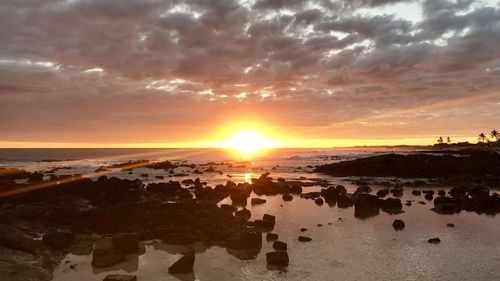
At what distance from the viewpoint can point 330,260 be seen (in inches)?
822

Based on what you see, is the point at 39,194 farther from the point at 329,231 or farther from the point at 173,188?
the point at 329,231

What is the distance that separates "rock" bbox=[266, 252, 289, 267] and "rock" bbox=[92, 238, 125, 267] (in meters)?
7.49

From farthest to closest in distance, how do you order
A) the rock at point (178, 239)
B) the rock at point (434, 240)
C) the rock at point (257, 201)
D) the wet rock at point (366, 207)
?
the rock at point (257, 201), the wet rock at point (366, 207), the rock at point (178, 239), the rock at point (434, 240)

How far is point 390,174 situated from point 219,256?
58.7 m

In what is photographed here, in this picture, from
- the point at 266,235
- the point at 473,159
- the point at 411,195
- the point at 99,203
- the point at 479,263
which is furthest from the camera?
the point at 473,159

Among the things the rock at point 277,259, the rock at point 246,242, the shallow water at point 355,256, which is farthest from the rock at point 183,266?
→ the rock at point 246,242

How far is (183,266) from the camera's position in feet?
62.6

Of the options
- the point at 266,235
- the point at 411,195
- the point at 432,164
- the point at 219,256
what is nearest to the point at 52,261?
the point at 219,256

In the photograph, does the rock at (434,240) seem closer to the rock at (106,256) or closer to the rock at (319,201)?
the rock at (319,201)

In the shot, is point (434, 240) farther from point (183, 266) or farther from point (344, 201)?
point (344, 201)

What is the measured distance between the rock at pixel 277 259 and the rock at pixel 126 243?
741 cm

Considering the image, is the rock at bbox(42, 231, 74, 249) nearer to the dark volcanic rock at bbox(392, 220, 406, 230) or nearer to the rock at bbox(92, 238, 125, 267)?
the rock at bbox(92, 238, 125, 267)

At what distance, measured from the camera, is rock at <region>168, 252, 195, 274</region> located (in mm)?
18984

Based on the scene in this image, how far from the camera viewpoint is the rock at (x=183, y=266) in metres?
19.0
